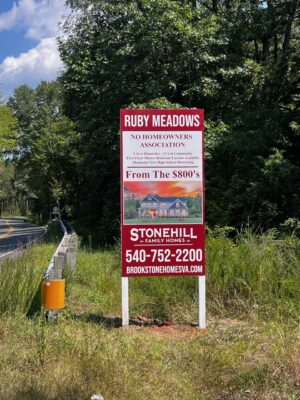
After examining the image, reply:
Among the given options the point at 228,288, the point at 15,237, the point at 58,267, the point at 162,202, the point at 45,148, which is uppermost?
the point at 45,148

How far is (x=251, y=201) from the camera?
1619 centimetres

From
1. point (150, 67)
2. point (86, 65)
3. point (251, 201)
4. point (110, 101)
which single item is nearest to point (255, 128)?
point (251, 201)

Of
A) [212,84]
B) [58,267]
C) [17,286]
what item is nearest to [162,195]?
[58,267]

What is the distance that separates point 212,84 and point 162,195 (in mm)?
11509

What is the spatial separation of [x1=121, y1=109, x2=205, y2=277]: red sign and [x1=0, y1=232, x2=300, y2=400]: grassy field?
2.66 ft

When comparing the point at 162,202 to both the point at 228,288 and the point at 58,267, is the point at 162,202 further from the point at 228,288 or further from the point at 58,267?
the point at 58,267

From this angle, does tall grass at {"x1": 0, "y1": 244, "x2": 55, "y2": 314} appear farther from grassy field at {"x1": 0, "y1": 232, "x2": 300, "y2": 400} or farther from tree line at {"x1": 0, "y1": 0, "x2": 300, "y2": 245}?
tree line at {"x1": 0, "y1": 0, "x2": 300, "y2": 245}

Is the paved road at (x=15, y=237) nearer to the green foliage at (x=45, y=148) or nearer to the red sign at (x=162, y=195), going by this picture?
the green foliage at (x=45, y=148)

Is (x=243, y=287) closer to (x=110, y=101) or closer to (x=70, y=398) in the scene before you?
(x=70, y=398)

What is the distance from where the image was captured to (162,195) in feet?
23.4

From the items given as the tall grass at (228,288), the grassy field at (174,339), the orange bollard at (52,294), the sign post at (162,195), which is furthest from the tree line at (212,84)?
the orange bollard at (52,294)

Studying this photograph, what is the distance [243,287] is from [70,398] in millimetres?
3820

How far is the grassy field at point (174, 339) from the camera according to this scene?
4.64m

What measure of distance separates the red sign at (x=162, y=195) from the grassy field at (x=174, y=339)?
0.81 m
